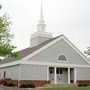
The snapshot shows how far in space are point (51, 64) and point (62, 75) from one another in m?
4.47

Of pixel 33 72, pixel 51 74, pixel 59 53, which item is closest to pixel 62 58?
pixel 59 53

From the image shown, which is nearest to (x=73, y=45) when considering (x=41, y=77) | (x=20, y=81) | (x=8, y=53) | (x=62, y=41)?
(x=62, y=41)

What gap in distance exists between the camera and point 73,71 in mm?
44250

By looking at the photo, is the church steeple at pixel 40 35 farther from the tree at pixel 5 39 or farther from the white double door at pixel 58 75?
the tree at pixel 5 39

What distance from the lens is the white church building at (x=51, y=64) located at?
128 ft

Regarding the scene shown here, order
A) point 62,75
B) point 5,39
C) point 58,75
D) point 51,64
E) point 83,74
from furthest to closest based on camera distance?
point 62,75 < point 83,74 < point 58,75 < point 51,64 < point 5,39

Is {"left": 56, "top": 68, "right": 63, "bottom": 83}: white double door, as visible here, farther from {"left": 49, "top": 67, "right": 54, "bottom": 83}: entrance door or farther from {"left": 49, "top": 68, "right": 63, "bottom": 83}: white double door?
{"left": 49, "top": 67, "right": 54, "bottom": 83}: entrance door

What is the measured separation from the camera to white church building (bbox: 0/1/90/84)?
3909cm

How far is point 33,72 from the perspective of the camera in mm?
39219

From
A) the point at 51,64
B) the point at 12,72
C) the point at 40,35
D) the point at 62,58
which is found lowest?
the point at 12,72

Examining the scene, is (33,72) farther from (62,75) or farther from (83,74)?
(83,74)

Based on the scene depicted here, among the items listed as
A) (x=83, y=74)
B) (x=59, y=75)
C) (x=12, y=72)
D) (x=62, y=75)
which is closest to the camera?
(x=12, y=72)

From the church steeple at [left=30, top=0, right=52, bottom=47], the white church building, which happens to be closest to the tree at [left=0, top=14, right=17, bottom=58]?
the white church building

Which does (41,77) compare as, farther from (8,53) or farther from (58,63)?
(8,53)
